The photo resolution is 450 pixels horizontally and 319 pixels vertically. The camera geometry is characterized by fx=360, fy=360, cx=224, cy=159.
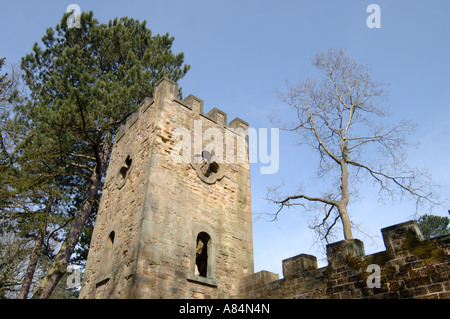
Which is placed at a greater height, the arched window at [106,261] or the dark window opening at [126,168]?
the dark window opening at [126,168]

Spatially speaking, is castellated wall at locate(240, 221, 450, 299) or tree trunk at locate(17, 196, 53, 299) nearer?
castellated wall at locate(240, 221, 450, 299)

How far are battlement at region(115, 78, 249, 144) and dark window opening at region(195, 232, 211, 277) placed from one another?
3.18m

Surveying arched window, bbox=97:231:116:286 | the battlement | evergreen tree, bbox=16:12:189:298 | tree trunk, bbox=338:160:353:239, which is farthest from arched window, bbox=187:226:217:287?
evergreen tree, bbox=16:12:189:298

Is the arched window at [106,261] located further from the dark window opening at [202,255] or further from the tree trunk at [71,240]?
the tree trunk at [71,240]

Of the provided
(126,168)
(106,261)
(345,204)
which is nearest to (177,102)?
(126,168)

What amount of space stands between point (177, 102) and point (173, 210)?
2.91 m

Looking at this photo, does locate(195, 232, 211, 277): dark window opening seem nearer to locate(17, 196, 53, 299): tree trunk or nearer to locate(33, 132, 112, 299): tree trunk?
locate(33, 132, 112, 299): tree trunk

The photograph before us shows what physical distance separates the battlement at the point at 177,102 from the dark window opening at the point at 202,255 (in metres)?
3.18

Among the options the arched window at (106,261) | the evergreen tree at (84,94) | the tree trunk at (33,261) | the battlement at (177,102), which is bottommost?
the arched window at (106,261)

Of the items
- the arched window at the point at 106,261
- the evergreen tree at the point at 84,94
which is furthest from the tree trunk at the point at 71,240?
the arched window at the point at 106,261

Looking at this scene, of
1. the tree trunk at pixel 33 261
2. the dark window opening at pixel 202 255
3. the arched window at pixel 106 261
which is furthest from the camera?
the tree trunk at pixel 33 261

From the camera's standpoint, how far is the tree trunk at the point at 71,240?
36.7ft

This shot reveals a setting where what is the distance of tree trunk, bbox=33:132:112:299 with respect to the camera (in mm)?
11195
